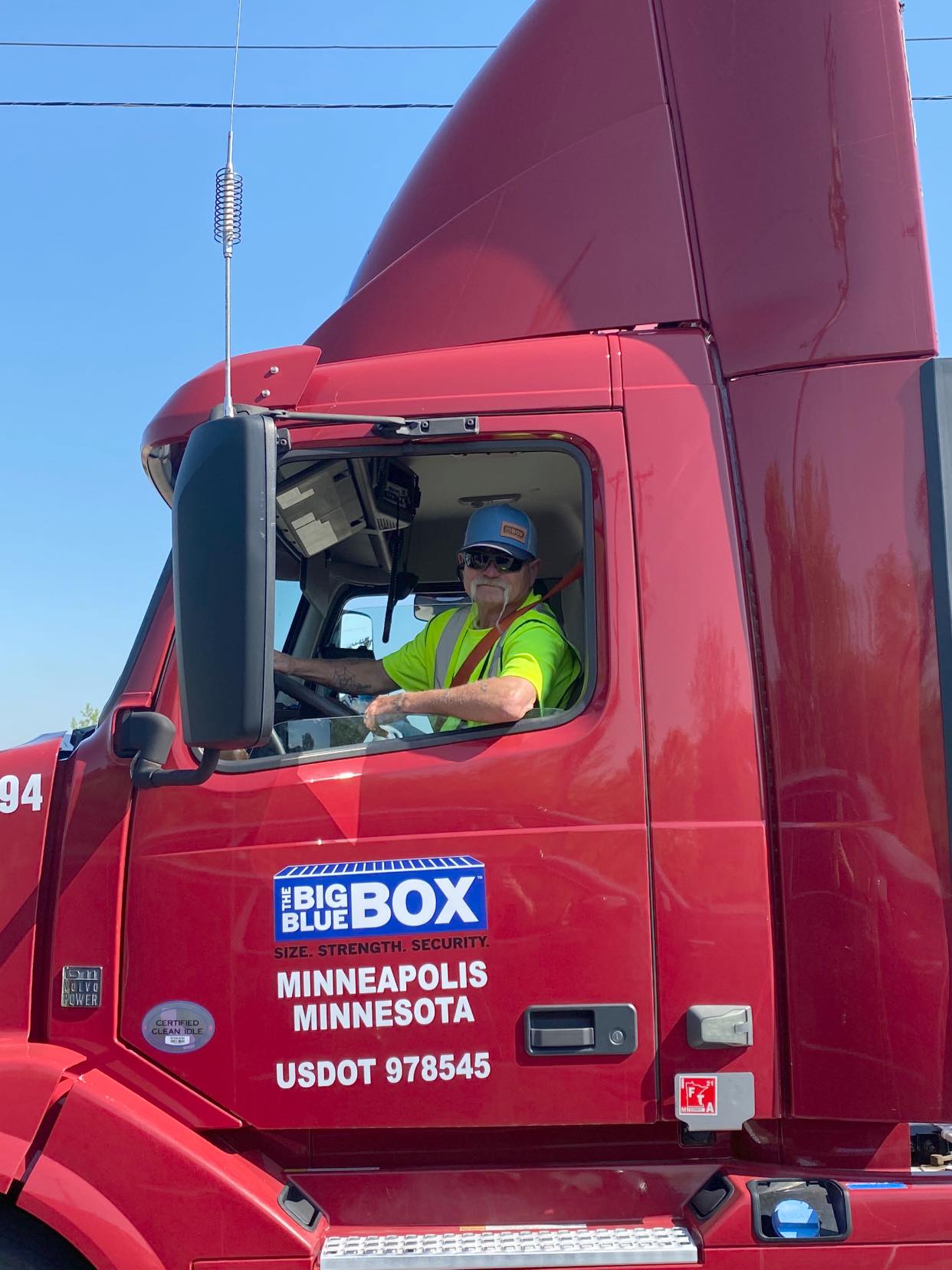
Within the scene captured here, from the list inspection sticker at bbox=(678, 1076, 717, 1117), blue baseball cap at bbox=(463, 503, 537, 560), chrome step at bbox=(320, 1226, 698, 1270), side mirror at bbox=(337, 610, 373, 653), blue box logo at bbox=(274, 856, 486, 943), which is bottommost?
chrome step at bbox=(320, 1226, 698, 1270)

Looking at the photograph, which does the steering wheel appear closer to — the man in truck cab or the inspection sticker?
the man in truck cab

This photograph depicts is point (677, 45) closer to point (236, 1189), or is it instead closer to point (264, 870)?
point (264, 870)

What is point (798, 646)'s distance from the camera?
230 centimetres

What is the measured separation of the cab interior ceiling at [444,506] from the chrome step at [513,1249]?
143 cm

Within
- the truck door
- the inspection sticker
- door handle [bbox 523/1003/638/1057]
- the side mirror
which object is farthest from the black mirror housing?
the inspection sticker

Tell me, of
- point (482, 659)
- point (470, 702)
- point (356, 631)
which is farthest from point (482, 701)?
point (356, 631)

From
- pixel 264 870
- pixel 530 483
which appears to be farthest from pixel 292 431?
pixel 264 870

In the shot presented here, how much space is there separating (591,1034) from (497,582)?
1085 mm

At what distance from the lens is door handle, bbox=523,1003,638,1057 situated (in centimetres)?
222

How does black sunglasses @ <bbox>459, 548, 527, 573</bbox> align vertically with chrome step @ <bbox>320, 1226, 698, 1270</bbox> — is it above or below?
above

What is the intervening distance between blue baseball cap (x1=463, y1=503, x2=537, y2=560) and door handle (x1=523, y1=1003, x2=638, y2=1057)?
3.53 ft

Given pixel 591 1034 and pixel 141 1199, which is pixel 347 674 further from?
pixel 141 1199

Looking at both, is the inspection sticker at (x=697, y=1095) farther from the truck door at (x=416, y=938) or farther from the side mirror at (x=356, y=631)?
the side mirror at (x=356, y=631)

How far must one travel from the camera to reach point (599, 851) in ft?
7.39
